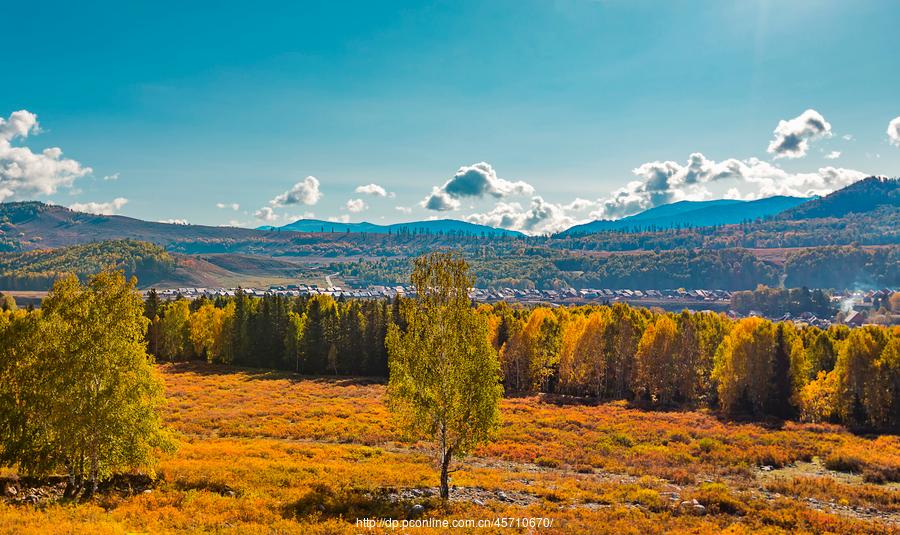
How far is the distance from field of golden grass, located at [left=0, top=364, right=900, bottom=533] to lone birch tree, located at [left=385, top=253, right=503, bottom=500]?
12.2 ft

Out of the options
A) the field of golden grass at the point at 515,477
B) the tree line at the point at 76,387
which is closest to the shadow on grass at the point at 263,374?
the field of golden grass at the point at 515,477

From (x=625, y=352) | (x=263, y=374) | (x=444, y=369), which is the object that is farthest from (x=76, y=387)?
(x=263, y=374)

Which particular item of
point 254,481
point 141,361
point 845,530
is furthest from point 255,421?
point 845,530

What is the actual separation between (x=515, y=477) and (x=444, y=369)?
13794 mm

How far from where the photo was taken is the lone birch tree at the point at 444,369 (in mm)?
28062

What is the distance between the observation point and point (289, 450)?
41.0 meters

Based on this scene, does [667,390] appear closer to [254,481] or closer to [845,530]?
[845,530]

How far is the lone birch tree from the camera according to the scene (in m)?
28.1

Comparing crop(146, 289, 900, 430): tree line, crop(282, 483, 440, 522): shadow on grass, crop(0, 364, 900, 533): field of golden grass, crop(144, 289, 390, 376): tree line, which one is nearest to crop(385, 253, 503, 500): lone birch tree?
crop(146, 289, 900, 430): tree line

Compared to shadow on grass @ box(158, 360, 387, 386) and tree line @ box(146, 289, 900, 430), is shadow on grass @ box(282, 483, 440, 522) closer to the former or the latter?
tree line @ box(146, 289, 900, 430)

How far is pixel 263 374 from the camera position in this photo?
99438 millimetres

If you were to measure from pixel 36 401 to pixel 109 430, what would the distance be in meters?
3.39

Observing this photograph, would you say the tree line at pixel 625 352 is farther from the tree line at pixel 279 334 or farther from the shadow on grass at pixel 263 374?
the shadow on grass at pixel 263 374

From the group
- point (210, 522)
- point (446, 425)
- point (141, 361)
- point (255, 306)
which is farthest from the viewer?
point (255, 306)
